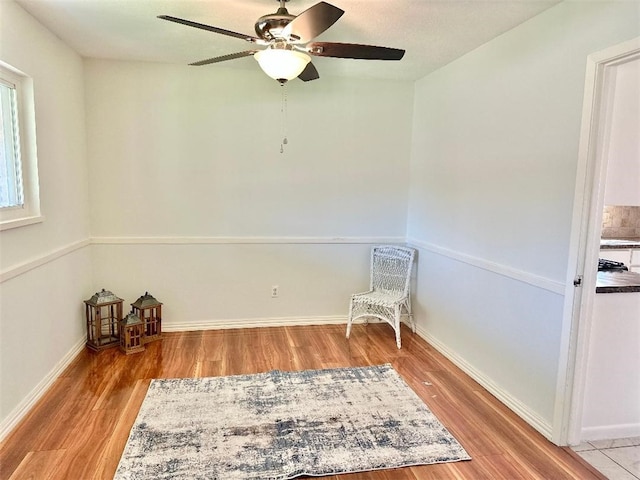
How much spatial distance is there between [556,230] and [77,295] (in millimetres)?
3519

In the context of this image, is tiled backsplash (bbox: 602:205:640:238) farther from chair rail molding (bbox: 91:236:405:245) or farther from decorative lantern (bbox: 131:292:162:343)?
decorative lantern (bbox: 131:292:162:343)

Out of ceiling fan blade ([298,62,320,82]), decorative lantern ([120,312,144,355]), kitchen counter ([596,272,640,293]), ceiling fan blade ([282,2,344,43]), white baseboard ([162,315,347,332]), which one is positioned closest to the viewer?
ceiling fan blade ([282,2,344,43])

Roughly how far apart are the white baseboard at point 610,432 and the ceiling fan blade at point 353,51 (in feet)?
7.70

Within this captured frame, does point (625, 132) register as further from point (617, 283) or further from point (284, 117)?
point (284, 117)

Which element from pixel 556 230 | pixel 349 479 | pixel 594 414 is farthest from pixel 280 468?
pixel 556 230

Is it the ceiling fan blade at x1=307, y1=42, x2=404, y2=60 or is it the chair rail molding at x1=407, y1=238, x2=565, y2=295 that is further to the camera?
the chair rail molding at x1=407, y1=238, x2=565, y2=295

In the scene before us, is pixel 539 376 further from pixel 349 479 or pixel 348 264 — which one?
pixel 348 264

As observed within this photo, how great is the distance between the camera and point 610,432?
2389 mm

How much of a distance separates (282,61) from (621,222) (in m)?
3.49

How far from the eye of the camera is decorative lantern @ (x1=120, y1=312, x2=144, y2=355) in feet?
11.0

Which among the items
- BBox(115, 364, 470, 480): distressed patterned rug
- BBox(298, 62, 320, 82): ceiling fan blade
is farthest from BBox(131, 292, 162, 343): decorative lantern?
BBox(298, 62, 320, 82): ceiling fan blade

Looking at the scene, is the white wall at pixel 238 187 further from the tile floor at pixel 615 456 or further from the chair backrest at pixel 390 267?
the tile floor at pixel 615 456

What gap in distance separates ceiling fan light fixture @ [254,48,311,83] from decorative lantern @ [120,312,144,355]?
2328mm

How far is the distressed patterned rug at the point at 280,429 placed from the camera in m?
2.05
